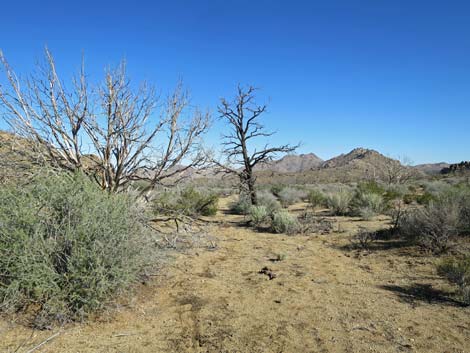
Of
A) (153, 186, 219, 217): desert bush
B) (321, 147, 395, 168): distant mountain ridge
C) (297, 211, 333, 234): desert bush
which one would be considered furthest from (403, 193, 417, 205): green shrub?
(321, 147, 395, 168): distant mountain ridge

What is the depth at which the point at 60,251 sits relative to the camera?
12.9 ft

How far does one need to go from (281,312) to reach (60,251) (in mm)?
2932

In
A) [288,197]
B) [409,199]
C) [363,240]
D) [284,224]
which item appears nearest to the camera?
[363,240]

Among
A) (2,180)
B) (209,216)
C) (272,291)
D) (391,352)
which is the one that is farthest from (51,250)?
(209,216)

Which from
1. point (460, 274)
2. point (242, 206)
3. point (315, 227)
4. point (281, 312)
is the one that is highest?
point (242, 206)

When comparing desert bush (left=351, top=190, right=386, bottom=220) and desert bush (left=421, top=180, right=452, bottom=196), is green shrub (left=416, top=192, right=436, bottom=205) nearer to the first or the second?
desert bush (left=421, top=180, right=452, bottom=196)

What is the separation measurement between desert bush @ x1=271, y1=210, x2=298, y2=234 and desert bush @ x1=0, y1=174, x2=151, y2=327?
643 cm

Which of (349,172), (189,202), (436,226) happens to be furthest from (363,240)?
(349,172)

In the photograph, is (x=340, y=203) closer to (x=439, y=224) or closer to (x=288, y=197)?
(x=288, y=197)

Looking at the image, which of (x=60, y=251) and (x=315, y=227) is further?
(x=315, y=227)

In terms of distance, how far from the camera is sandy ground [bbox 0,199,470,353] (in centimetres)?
352

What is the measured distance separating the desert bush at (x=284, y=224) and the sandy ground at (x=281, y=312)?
Result: 302 cm

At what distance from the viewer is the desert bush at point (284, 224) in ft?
33.2

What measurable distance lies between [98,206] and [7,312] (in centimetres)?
155
